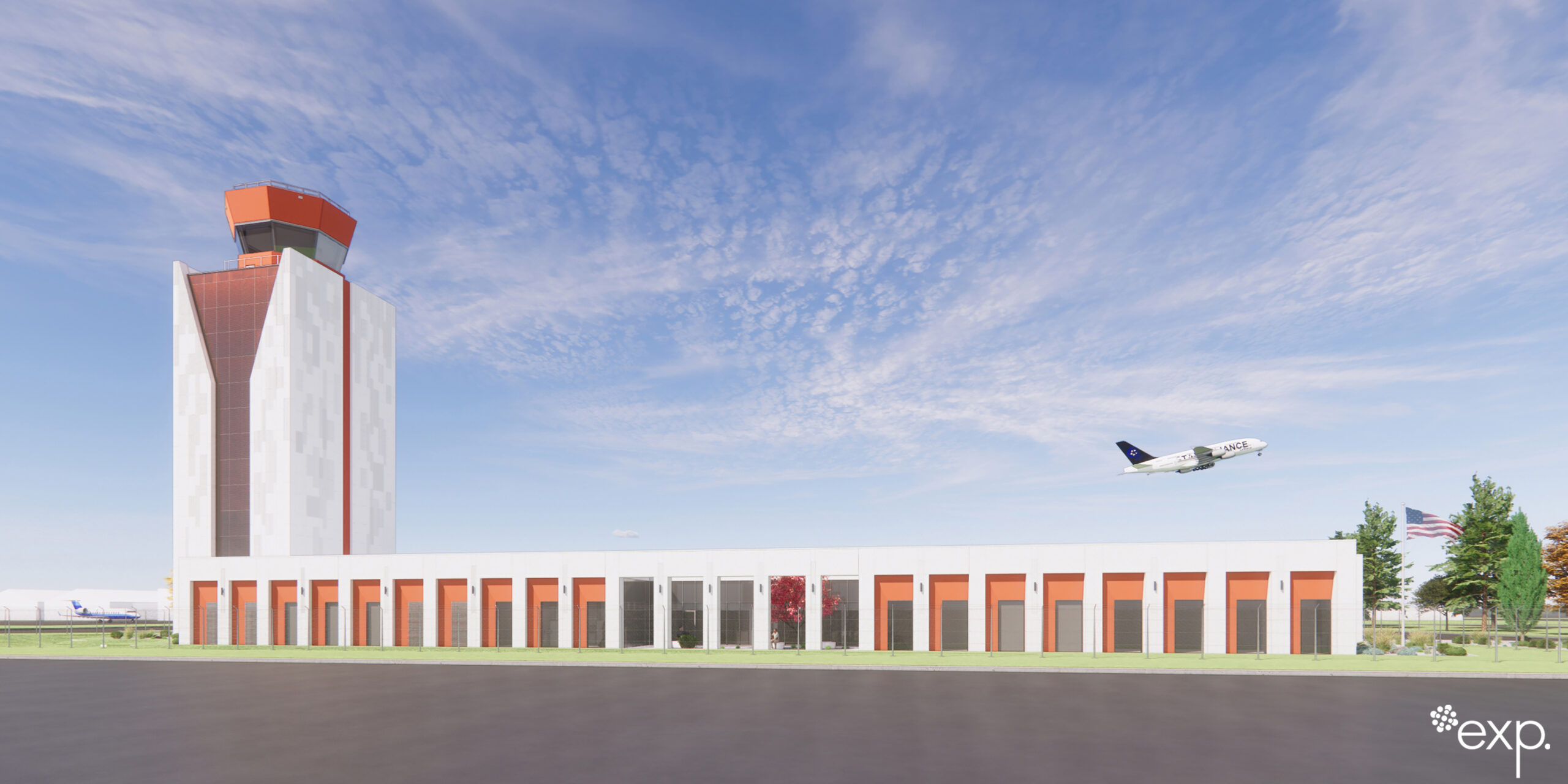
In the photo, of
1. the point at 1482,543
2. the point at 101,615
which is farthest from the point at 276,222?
the point at 1482,543

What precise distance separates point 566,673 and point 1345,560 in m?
35.0

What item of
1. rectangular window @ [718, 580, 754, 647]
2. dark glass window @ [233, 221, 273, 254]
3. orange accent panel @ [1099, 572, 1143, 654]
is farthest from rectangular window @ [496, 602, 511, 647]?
dark glass window @ [233, 221, 273, 254]

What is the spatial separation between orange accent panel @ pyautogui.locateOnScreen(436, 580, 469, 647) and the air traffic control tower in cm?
1662

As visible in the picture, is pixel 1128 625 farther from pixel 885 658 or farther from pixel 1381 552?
pixel 1381 552

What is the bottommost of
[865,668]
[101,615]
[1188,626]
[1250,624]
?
[101,615]

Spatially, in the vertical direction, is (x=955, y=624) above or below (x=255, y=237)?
below

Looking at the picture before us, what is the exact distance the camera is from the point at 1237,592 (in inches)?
1796

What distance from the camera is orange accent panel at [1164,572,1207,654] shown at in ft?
151

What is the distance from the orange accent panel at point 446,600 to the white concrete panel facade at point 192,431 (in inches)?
875

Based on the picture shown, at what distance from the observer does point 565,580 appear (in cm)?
5319

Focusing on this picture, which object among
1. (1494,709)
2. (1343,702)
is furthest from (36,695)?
(1494,709)

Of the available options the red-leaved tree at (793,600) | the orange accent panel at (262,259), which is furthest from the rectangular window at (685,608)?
the orange accent panel at (262,259)

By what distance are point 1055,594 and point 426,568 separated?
113 feet

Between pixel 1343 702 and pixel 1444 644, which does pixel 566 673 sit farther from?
pixel 1444 644
